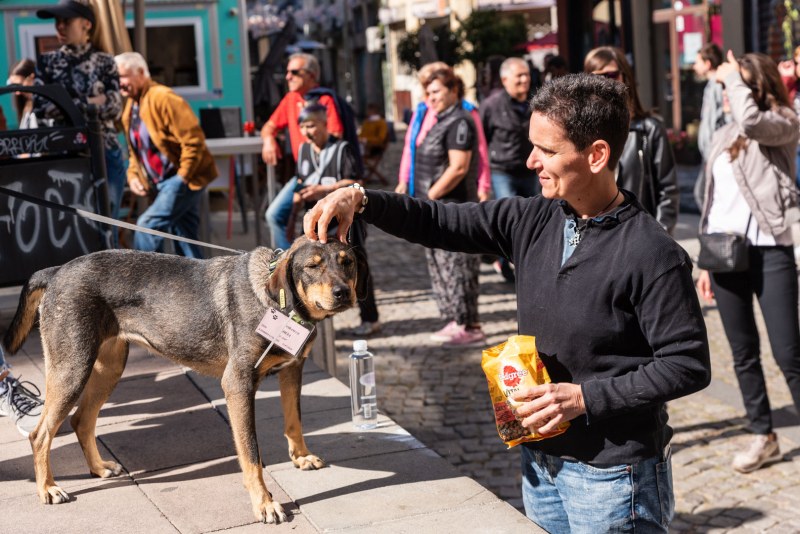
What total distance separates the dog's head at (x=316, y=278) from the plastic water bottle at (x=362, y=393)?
3.92ft

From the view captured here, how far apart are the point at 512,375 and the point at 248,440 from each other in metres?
1.64

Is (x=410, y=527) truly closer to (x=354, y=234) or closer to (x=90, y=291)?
(x=90, y=291)

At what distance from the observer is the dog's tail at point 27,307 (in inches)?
177

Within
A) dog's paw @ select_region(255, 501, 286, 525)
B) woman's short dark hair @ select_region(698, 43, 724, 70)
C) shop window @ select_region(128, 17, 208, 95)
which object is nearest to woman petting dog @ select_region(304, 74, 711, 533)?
dog's paw @ select_region(255, 501, 286, 525)

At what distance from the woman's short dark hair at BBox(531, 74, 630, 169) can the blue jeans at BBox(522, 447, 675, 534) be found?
2.76ft

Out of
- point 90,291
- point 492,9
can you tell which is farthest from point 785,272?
point 492,9

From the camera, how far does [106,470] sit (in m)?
4.71

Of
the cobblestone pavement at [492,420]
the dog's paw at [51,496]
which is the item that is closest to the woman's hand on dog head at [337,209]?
the dog's paw at [51,496]

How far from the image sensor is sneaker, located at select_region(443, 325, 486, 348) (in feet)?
27.4

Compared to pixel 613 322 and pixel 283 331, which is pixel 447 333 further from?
pixel 613 322

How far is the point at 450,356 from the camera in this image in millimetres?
8078

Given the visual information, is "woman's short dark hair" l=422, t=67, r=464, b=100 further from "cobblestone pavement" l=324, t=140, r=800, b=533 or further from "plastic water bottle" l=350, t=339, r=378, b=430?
"plastic water bottle" l=350, t=339, r=378, b=430

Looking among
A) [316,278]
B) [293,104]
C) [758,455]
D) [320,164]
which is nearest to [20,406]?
[316,278]

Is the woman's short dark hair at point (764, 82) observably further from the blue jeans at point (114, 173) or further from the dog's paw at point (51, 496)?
the blue jeans at point (114, 173)
